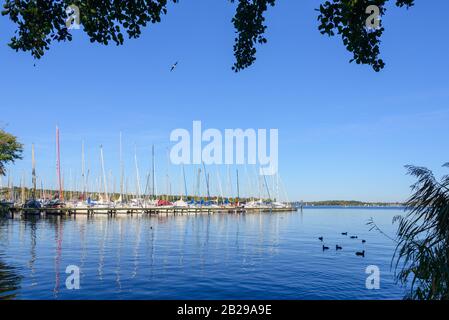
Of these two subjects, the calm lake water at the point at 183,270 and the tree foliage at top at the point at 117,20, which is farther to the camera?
the calm lake water at the point at 183,270

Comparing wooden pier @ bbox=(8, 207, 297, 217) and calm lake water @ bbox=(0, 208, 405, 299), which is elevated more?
calm lake water @ bbox=(0, 208, 405, 299)

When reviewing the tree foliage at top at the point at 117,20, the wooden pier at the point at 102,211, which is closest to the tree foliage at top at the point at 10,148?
the wooden pier at the point at 102,211

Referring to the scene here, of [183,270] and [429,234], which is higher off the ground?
[429,234]

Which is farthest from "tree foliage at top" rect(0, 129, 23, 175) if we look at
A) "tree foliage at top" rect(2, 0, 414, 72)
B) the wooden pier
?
"tree foliage at top" rect(2, 0, 414, 72)

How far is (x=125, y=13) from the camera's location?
6.82 meters

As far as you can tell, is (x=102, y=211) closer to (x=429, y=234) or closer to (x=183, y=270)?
(x=183, y=270)

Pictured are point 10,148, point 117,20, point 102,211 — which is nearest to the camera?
point 117,20

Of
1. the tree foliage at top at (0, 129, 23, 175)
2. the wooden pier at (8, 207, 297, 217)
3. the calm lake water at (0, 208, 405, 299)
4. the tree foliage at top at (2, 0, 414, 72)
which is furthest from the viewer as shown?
the wooden pier at (8, 207, 297, 217)

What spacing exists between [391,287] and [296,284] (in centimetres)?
619

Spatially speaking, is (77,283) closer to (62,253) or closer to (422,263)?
(62,253)

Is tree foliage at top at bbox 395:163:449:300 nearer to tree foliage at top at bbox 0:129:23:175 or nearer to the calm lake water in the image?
the calm lake water

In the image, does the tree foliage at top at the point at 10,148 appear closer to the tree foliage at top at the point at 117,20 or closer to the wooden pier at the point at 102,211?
the wooden pier at the point at 102,211

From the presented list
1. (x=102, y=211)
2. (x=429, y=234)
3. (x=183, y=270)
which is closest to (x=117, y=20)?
(x=429, y=234)

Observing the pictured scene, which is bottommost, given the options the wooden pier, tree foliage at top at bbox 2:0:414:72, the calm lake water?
the wooden pier
